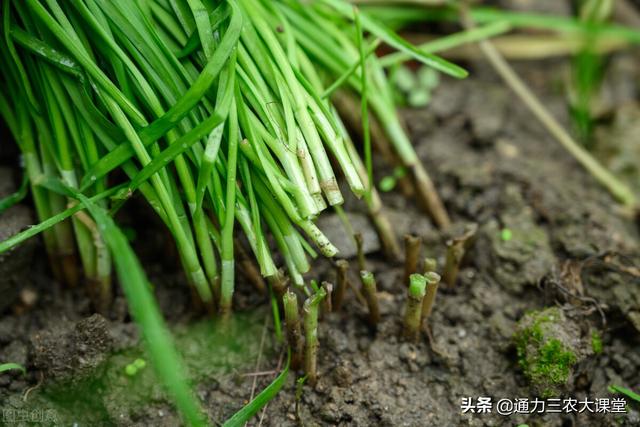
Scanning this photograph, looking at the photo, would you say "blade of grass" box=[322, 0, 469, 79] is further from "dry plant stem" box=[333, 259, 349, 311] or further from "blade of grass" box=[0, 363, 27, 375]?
"blade of grass" box=[0, 363, 27, 375]

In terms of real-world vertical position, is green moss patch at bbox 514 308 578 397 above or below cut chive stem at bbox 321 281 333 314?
below

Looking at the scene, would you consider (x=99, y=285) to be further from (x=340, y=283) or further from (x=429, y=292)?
(x=429, y=292)

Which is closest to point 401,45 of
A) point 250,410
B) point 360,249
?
point 360,249

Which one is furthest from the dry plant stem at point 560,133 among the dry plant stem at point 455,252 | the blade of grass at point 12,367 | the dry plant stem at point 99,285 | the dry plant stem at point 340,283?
the blade of grass at point 12,367

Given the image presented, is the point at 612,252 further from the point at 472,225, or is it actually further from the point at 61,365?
the point at 61,365

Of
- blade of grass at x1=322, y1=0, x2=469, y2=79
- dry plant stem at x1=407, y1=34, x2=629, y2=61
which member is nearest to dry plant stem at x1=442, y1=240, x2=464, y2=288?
blade of grass at x1=322, y1=0, x2=469, y2=79
